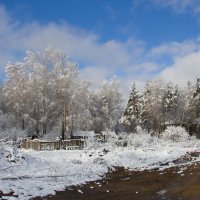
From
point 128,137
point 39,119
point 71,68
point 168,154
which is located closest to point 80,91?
point 71,68

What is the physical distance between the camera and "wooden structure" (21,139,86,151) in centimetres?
3566

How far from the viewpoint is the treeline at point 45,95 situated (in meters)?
52.8

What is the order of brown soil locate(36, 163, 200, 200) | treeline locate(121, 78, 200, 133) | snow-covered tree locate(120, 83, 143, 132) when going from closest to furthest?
brown soil locate(36, 163, 200, 200), treeline locate(121, 78, 200, 133), snow-covered tree locate(120, 83, 143, 132)

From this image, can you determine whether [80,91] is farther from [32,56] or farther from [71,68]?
[32,56]

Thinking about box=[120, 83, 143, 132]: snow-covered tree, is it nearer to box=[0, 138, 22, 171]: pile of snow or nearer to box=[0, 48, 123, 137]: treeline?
box=[0, 48, 123, 137]: treeline

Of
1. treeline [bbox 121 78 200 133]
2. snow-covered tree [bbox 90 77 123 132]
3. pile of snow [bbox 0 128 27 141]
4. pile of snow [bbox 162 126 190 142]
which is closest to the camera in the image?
pile of snow [bbox 0 128 27 141]

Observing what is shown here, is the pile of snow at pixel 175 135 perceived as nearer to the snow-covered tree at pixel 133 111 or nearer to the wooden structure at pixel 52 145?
the wooden structure at pixel 52 145

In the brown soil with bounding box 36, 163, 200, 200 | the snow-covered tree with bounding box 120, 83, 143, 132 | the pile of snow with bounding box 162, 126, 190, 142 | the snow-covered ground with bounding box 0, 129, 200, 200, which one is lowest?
the brown soil with bounding box 36, 163, 200, 200

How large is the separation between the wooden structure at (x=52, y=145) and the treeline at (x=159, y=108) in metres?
34.4

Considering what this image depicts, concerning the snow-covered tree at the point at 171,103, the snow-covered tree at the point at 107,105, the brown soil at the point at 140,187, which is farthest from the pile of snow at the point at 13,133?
the snow-covered tree at the point at 171,103

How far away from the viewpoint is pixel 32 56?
5428 centimetres

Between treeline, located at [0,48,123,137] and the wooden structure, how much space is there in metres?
12.7

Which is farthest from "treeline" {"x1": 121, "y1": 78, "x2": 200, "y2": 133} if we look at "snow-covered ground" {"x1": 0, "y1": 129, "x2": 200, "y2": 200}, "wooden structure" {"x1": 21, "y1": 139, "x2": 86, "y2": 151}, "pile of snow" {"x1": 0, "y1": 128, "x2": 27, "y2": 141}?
"snow-covered ground" {"x1": 0, "y1": 129, "x2": 200, "y2": 200}

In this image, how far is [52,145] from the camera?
3634 centimetres
